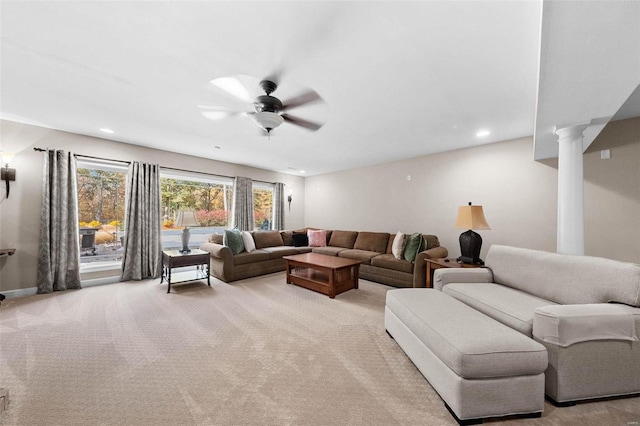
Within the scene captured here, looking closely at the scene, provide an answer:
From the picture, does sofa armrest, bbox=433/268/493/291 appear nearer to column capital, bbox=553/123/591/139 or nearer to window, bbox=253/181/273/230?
column capital, bbox=553/123/591/139

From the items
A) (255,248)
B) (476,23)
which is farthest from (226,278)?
(476,23)

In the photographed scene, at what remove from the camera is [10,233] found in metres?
3.21

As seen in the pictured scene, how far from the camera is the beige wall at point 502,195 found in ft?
9.14

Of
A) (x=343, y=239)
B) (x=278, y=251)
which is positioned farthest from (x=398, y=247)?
(x=278, y=251)

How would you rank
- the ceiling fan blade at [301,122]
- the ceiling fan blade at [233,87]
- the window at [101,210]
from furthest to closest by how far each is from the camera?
the window at [101,210], the ceiling fan blade at [301,122], the ceiling fan blade at [233,87]

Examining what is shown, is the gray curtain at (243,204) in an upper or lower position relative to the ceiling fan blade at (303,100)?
lower

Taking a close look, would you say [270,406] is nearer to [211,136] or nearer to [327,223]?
[211,136]

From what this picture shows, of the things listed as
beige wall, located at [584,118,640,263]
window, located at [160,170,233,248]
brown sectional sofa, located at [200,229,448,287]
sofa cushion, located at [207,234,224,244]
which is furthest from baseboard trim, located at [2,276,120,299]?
beige wall, located at [584,118,640,263]

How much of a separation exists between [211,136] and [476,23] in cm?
352

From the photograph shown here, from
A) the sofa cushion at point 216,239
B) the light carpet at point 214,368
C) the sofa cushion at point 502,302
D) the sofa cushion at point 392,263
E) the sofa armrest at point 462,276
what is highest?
the sofa cushion at point 216,239

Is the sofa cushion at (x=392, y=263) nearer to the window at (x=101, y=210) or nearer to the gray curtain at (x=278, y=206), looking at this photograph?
the gray curtain at (x=278, y=206)

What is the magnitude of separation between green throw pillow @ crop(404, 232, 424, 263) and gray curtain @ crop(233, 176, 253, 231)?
3.66 metres

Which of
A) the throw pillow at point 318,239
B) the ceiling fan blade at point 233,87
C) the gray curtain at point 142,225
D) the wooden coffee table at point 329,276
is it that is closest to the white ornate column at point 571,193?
the wooden coffee table at point 329,276

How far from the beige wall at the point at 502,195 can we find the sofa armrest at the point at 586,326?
2203 millimetres
